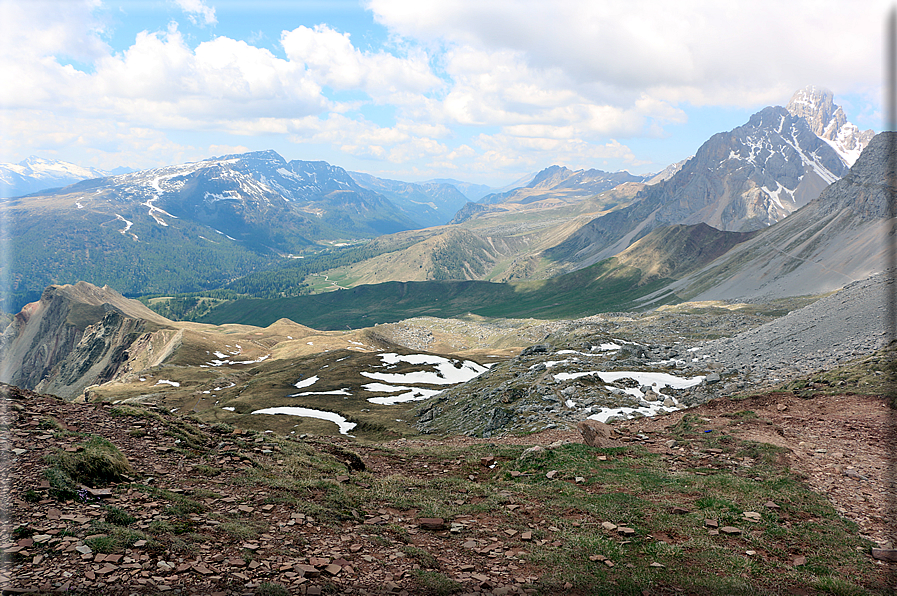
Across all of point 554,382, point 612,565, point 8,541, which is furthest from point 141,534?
point 554,382

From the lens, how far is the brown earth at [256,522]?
36.1 ft

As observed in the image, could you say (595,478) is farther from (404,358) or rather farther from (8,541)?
(404,358)

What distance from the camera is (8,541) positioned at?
1120 centimetres

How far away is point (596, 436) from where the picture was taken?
1137 inches

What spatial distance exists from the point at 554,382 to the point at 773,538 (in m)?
36.1

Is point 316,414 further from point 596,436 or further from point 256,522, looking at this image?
point 256,522

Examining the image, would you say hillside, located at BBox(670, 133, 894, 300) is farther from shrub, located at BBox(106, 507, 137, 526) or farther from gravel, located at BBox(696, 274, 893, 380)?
shrub, located at BBox(106, 507, 137, 526)

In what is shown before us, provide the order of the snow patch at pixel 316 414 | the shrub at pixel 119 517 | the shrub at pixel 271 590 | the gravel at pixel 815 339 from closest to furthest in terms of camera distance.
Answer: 1. the shrub at pixel 271 590
2. the shrub at pixel 119 517
3. the gravel at pixel 815 339
4. the snow patch at pixel 316 414

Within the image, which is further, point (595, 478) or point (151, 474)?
point (595, 478)

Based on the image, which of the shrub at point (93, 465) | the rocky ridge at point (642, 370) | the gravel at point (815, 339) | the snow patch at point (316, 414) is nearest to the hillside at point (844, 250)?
the gravel at point (815, 339)

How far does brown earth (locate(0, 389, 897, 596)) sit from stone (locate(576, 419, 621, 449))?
137 inches

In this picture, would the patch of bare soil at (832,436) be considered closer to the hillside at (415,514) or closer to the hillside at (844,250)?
the hillside at (415,514)

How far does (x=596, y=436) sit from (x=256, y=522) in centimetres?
2078

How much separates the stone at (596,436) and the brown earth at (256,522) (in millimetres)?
3483
